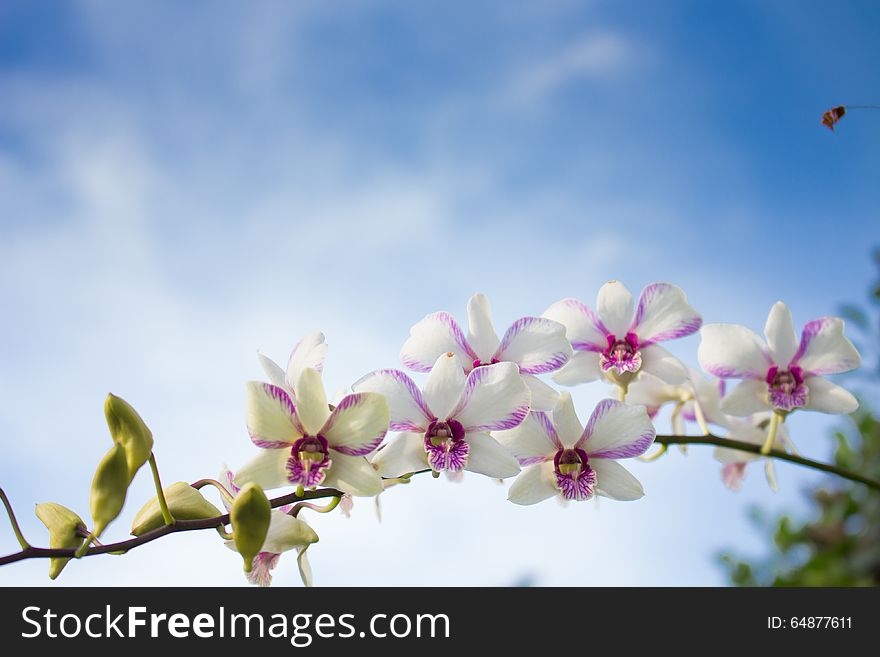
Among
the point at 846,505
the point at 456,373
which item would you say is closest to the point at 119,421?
the point at 456,373

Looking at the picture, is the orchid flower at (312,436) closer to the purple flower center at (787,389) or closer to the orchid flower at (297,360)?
the orchid flower at (297,360)

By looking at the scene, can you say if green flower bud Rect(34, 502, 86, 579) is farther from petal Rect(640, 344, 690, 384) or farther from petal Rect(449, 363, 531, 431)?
petal Rect(640, 344, 690, 384)

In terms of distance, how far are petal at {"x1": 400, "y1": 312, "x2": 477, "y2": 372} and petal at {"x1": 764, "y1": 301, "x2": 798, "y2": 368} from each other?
40 cm

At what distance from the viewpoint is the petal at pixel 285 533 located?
851 millimetres

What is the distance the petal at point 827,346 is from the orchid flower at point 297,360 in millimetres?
619

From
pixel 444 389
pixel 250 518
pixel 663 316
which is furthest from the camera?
pixel 663 316

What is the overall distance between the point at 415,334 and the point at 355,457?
0.65 ft

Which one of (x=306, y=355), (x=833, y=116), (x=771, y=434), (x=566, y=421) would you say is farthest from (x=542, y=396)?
(x=833, y=116)

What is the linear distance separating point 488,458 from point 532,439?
0.07 m

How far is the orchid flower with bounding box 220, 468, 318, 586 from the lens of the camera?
853mm

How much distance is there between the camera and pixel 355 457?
2.50 ft

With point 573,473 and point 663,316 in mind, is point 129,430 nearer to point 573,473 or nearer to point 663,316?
point 573,473

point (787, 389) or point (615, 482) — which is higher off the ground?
point (787, 389)

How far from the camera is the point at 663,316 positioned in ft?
3.26
